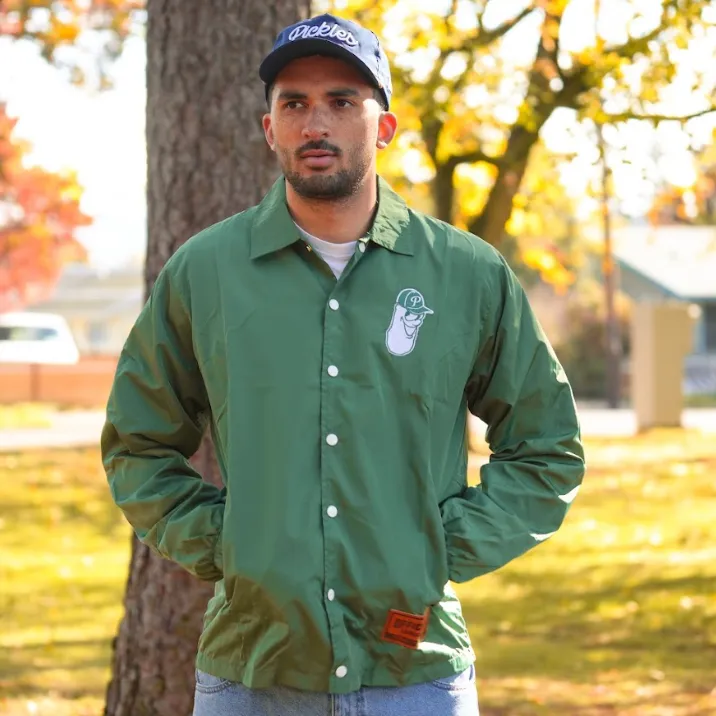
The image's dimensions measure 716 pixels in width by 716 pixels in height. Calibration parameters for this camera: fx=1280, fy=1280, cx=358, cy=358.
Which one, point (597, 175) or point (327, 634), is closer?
point (327, 634)

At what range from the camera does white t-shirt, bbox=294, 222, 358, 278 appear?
275 centimetres

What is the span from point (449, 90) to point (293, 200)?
11038mm

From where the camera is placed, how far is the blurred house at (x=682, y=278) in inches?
1634

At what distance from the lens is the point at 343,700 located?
8.39ft

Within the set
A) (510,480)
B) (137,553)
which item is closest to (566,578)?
(137,553)

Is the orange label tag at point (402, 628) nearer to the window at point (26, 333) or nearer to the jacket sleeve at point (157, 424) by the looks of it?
the jacket sleeve at point (157, 424)

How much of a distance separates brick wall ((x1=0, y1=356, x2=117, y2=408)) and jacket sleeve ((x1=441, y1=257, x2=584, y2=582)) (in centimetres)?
2384

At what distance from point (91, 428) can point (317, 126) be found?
1904 centimetres

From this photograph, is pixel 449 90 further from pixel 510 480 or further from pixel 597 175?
pixel 510 480

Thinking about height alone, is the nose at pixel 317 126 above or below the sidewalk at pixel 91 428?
above

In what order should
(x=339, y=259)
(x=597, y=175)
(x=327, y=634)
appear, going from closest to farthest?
(x=327, y=634), (x=339, y=259), (x=597, y=175)

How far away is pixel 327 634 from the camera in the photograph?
2.53m

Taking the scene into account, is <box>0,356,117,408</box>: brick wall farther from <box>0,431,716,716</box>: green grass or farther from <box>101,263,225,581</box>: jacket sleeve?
<box>101,263,225,581</box>: jacket sleeve

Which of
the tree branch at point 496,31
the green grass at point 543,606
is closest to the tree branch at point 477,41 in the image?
the tree branch at point 496,31
